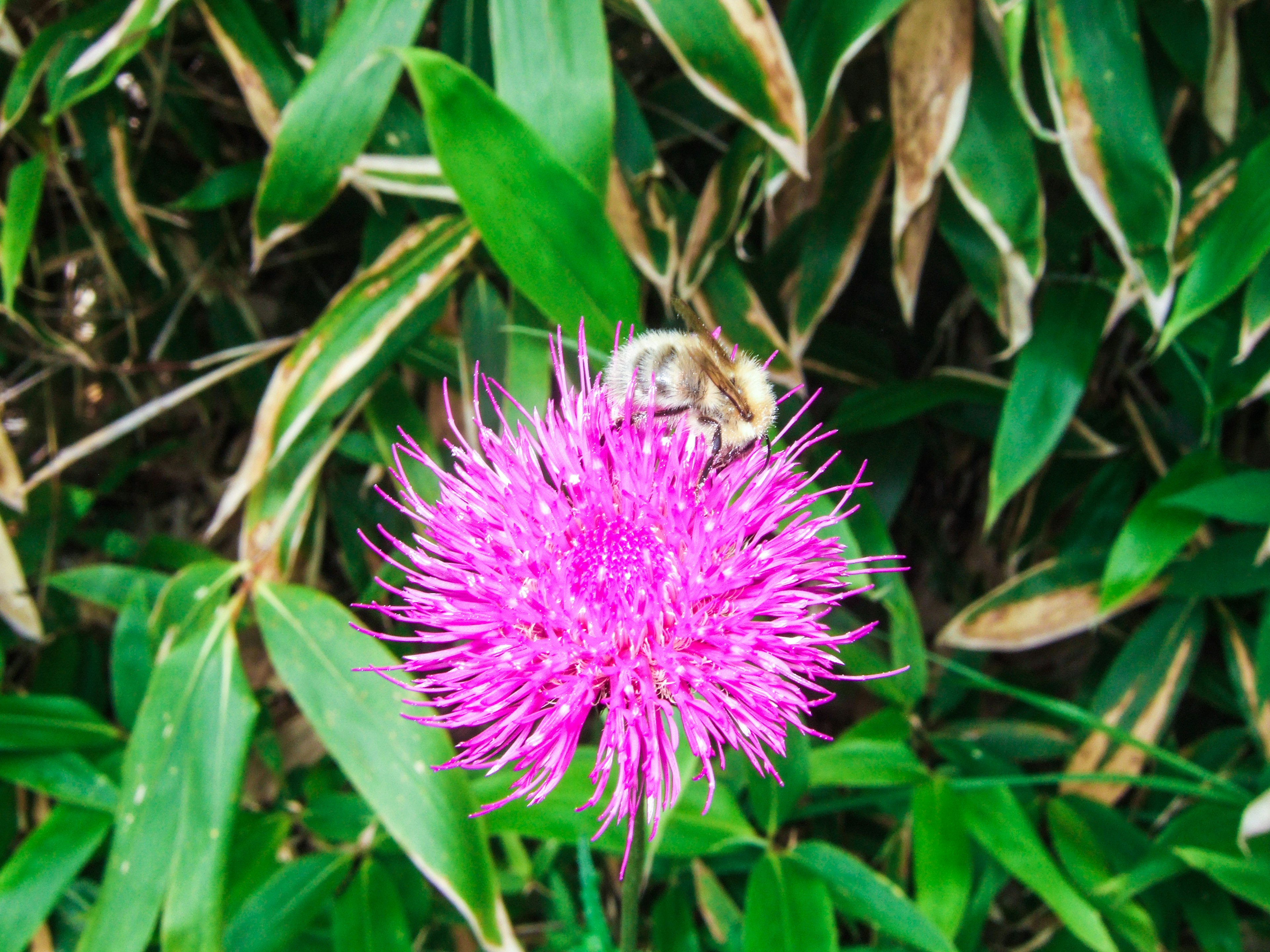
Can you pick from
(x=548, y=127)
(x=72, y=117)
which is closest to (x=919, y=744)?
(x=548, y=127)

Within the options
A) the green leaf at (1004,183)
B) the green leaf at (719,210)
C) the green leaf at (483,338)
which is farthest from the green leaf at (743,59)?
the green leaf at (483,338)

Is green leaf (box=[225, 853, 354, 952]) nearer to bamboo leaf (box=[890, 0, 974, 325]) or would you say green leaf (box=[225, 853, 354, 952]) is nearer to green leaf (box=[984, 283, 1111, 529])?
green leaf (box=[984, 283, 1111, 529])

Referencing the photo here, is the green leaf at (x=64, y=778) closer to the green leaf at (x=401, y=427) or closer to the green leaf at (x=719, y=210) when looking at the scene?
the green leaf at (x=401, y=427)

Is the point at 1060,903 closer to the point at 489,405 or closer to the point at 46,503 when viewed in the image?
the point at 489,405

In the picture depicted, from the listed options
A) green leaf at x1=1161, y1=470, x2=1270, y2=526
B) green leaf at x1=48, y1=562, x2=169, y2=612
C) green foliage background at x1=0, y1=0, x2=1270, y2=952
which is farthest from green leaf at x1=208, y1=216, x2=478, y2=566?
green leaf at x1=1161, y1=470, x2=1270, y2=526

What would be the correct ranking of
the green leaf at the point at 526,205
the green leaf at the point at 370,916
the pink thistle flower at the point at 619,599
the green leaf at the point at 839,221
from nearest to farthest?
the pink thistle flower at the point at 619,599 < the green leaf at the point at 526,205 < the green leaf at the point at 370,916 < the green leaf at the point at 839,221

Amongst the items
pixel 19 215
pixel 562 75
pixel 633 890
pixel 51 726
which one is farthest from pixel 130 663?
pixel 562 75
